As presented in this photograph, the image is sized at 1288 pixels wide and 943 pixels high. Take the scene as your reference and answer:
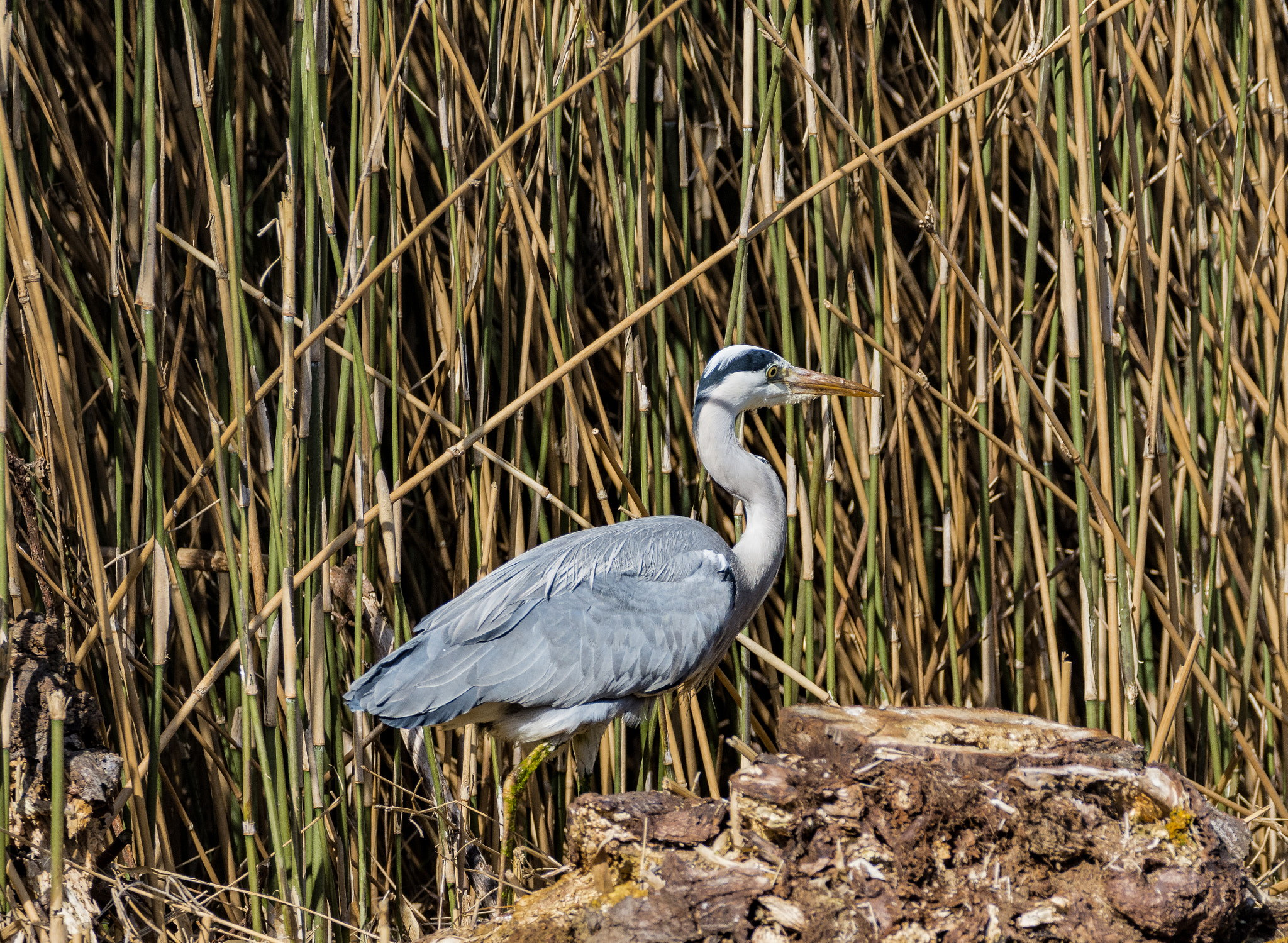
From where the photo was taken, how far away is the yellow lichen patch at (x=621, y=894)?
1369mm

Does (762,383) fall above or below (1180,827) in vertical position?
above

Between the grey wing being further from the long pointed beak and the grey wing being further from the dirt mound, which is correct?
the dirt mound

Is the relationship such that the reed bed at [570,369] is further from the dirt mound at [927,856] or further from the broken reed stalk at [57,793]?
the dirt mound at [927,856]

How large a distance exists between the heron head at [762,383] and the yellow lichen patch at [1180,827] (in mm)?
945

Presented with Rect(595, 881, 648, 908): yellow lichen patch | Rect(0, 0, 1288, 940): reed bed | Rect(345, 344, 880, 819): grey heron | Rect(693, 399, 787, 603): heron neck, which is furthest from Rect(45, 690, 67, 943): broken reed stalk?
Rect(693, 399, 787, 603): heron neck

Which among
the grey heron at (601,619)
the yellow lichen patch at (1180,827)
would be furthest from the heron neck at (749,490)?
the yellow lichen patch at (1180,827)

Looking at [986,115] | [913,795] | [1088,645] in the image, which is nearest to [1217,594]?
[1088,645]

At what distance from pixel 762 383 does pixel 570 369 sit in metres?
0.37

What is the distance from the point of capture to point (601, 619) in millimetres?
2045

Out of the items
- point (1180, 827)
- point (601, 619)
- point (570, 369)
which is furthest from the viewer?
point (601, 619)

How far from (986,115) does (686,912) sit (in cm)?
149

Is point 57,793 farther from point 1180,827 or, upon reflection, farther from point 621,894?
point 1180,827

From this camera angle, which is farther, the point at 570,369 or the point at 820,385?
the point at 820,385

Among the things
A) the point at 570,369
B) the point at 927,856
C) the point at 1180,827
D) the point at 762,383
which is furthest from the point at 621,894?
the point at 762,383
